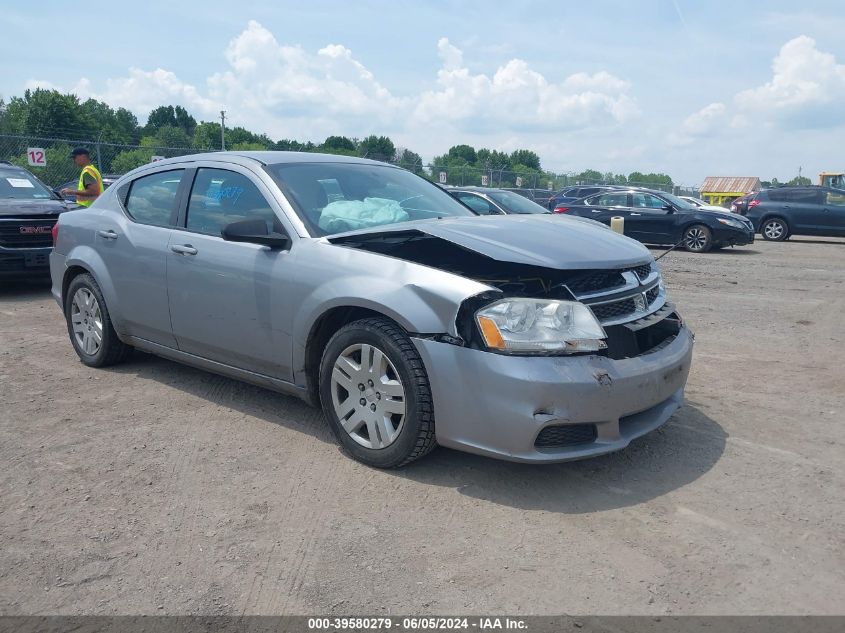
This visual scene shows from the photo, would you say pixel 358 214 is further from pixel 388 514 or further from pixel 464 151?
pixel 464 151

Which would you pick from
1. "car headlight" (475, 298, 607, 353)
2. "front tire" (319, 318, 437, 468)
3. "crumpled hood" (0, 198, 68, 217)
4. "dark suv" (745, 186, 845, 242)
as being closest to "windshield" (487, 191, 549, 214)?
"crumpled hood" (0, 198, 68, 217)

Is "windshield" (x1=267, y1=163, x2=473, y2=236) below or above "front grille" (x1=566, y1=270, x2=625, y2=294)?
above

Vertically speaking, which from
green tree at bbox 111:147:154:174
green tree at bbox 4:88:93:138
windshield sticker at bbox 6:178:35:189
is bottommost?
windshield sticker at bbox 6:178:35:189

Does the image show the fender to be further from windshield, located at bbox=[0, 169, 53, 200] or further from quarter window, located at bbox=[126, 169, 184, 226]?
windshield, located at bbox=[0, 169, 53, 200]

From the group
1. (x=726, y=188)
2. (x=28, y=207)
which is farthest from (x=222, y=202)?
(x=726, y=188)

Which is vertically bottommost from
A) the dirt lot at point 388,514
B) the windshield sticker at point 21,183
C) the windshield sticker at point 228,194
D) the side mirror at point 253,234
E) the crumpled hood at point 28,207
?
the dirt lot at point 388,514

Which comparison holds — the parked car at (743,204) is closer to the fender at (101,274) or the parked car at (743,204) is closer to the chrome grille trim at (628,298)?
the chrome grille trim at (628,298)

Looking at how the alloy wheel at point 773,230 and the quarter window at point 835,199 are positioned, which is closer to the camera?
the quarter window at point 835,199

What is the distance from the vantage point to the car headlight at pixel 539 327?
3.37 metres

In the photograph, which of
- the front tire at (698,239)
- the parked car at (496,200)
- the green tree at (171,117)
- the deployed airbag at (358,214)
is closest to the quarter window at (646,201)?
the front tire at (698,239)

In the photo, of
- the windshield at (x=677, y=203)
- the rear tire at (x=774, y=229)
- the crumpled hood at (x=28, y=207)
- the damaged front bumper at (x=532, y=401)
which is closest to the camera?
the damaged front bumper at (x=532, y=401)

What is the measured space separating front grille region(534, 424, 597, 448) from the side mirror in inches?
71.0

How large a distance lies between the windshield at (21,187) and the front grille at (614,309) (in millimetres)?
9031

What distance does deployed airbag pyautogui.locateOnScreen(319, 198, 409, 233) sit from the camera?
4.25 m
